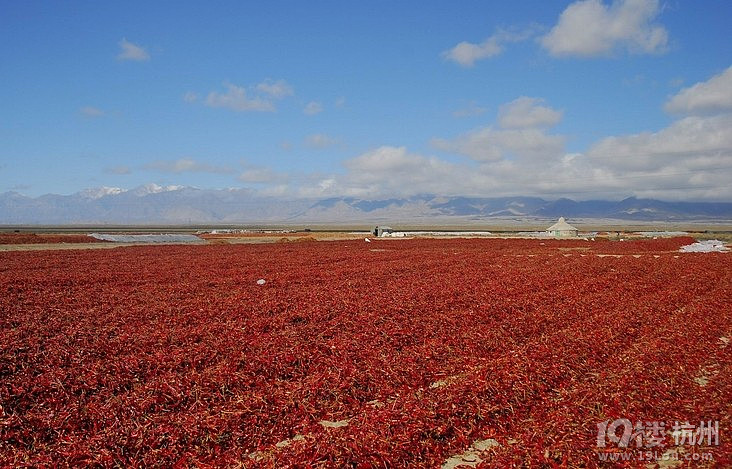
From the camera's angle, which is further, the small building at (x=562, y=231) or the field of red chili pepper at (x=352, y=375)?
the small building at (x=562, y=231)

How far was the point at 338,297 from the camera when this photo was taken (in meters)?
15.8

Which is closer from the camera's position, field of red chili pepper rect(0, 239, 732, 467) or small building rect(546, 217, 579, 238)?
field of red chili pepper rect(0, 239, 732, 467)

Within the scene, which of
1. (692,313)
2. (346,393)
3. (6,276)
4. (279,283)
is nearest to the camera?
(346,393)

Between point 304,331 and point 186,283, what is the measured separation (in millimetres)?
10359

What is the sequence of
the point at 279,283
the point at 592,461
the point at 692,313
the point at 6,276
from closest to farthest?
1. the point at 592,461
2. the point at 692,313
3. the point at 279,283
4. the point at 6,276

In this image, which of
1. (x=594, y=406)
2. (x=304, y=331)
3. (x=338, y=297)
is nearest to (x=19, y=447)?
(x=304, y=331)

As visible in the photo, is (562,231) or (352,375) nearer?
(352,375)

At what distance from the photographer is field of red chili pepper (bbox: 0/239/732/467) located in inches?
227

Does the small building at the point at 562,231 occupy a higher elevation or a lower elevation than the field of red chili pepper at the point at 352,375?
higher

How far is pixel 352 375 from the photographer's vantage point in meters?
8.05

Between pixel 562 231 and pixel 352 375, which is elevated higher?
pixel 562 231

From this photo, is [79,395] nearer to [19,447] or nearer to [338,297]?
[19,447]

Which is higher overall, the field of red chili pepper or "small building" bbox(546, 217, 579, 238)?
"small building" bbox(546, 217, 579, 238)

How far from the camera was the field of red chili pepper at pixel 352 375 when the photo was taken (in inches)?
227
